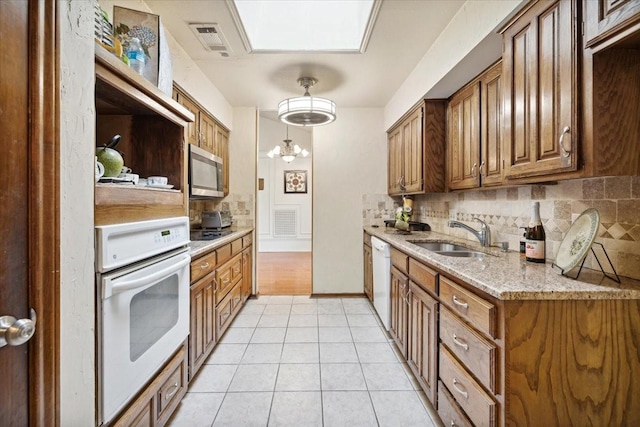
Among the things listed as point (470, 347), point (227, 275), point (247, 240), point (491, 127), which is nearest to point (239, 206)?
point (247, 240)

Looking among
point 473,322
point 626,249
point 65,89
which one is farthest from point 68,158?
point 626,249

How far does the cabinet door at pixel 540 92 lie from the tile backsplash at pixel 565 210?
0.95ft

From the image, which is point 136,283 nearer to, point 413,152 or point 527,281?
point 527,281

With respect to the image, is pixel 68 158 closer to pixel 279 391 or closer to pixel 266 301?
pixel 279 391

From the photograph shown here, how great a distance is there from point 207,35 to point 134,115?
0.98 m

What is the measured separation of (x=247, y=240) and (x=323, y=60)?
2.12 meters

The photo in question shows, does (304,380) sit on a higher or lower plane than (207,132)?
lower

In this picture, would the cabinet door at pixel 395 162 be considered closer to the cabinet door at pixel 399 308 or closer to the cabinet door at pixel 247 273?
the cabinet door at pixel 399 308

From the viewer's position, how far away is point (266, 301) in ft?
12.2

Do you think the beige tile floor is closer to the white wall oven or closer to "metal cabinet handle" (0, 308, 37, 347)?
the white wall oven

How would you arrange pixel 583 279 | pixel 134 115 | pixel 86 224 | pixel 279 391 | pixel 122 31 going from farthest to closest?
pixel 279 391 → pixel 134 115 → pixel 122 31 → pixel 583 279 → pixel 86 224

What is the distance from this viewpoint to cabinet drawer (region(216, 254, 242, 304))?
8.04 ft

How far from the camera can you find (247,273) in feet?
11.8

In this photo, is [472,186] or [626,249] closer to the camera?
[626,249]
